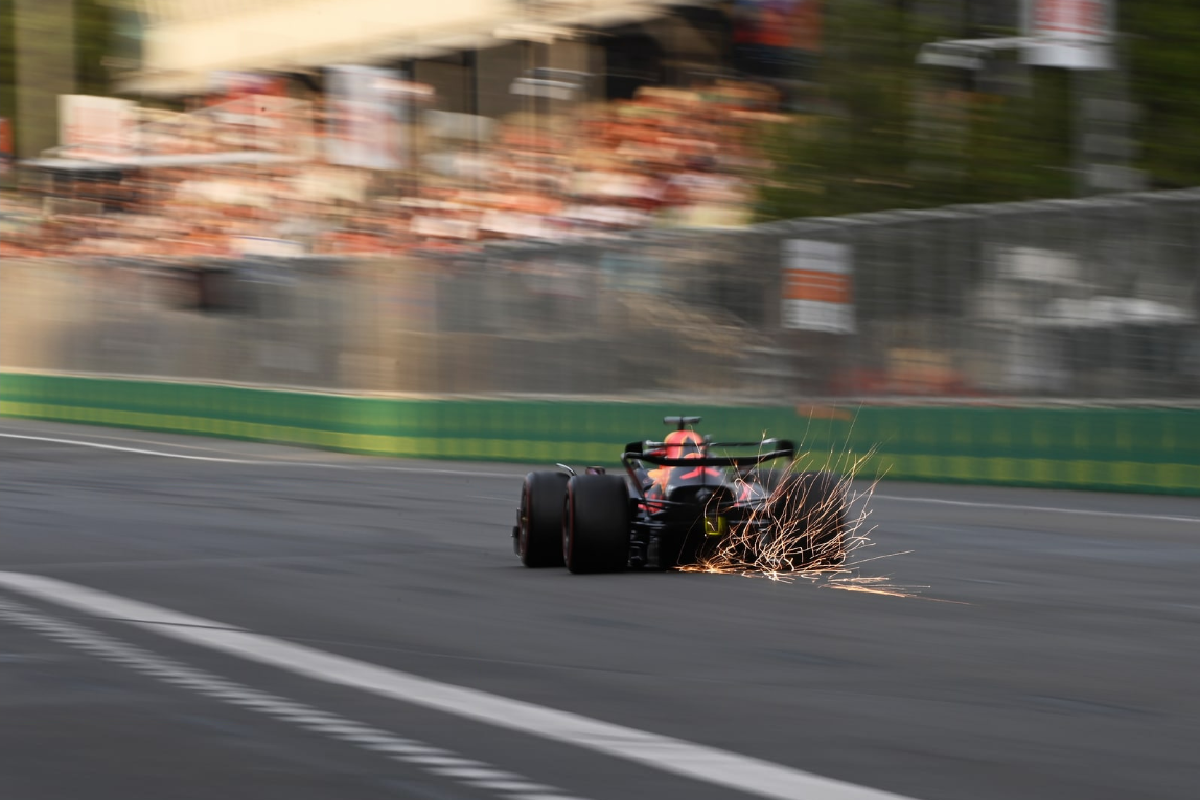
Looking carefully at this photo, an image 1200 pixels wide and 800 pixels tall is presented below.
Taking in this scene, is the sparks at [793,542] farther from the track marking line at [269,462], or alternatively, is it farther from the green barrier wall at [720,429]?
the track marking line at [269,462]

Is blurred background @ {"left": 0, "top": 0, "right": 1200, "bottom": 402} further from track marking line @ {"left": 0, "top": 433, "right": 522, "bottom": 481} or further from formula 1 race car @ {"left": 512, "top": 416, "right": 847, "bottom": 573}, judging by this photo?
formula 1 race car @ {"left": 512, "top": 416, "right": 847, "bottom": 573}

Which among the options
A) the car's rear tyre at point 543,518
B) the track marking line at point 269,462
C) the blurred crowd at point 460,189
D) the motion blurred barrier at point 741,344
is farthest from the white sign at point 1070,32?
the car's rear tyre at point 543,518

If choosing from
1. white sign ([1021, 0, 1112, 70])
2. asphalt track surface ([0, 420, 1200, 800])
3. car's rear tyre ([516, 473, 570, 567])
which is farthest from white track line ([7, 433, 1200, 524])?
car's rear tyre ([516, 473, 570, 567])

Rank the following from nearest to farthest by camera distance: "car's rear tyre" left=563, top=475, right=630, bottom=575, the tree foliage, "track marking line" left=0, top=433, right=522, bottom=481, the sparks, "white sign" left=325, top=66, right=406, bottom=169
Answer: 1. "car's rear tyre" left=563, top=475, right=630, bottom=575
2. the sparks
3. "track marking line" left=0, top=433, right=522, bottom=481
4. the tree foliage
5. "white sign" left=325, top=66, right=406, bottom=169

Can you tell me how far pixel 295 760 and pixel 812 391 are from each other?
15.2m

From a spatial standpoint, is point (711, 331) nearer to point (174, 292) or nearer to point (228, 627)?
point (174, 292)

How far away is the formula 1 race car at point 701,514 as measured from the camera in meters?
9.93

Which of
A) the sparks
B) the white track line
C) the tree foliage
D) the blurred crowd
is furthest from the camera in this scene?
the blurred crowd

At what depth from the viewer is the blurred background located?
1850cm

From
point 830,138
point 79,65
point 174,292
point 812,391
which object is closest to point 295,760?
point 812,391

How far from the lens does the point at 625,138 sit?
24.6 metres

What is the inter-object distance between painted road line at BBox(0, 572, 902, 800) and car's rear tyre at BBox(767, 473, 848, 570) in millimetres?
2894

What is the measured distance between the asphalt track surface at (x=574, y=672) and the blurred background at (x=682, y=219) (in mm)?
5810

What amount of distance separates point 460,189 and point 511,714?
68.3 ft
